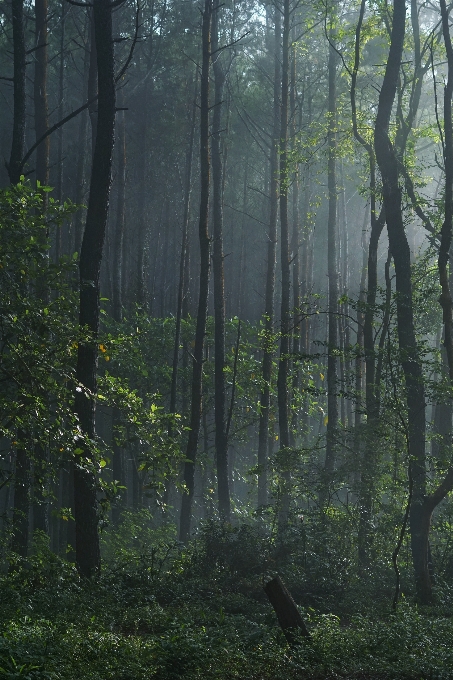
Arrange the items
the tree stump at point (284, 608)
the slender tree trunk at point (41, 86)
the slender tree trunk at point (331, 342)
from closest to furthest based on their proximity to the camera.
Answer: the tree stump at point (284, 608) < the slender tree trunk at point (331, 342) < the slender tree trunk at point (41, 86)

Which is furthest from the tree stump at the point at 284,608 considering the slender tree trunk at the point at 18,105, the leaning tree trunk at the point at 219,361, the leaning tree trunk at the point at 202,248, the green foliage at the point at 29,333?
the leaning tree trunk at the point at 219,361

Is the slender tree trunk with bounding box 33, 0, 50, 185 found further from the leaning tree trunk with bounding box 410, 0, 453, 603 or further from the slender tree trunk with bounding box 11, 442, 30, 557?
the leaning tree trunk with bounding box 410, 0, 453, 603

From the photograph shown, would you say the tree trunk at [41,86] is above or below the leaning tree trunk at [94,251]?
above

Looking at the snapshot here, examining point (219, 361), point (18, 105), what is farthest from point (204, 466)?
point (18, 105)

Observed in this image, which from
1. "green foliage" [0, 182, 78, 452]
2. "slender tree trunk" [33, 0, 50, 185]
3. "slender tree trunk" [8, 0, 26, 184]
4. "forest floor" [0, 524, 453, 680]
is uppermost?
"slender tree trunk" [33, 0, 50, 185]

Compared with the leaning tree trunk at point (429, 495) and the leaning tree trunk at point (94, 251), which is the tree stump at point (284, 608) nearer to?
the leaning tree trunk at point (94, 251)

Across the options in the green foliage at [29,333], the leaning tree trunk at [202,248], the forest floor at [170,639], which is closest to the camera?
the forest floor at [170,639]

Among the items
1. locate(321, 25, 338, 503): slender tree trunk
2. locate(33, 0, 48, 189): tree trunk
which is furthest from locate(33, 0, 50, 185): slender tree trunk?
locate(321, 25, 338, 503): slender tree trunk

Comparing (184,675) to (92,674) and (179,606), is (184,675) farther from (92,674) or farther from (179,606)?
(179,606)

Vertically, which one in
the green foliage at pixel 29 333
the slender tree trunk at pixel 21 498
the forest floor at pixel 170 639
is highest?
the green foliage at pixel 29 333

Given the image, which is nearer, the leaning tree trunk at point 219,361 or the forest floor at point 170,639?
the forest floor at point 170,639

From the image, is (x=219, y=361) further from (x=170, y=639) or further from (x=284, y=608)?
(x=170, y=639)

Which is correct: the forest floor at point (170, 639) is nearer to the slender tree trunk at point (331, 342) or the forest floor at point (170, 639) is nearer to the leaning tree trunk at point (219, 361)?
the slender tree trunk at point (331, 342)

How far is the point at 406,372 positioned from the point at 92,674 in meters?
8.26
